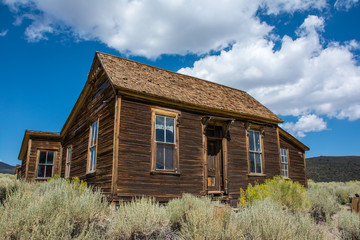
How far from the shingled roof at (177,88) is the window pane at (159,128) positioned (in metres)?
0.80

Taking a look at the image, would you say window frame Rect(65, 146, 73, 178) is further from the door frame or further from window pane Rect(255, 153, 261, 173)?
window pane Rect(255, 153, 261, 173)

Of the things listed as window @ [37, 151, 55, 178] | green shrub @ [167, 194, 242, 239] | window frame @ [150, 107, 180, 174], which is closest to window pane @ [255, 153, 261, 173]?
window frame @ [150, 107, 180, 174]

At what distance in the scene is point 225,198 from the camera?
34.1ft

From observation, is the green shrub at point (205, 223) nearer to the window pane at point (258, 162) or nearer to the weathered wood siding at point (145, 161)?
the weathered wood siding at point (145, 161)


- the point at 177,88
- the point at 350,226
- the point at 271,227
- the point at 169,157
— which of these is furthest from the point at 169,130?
the point at 350,226

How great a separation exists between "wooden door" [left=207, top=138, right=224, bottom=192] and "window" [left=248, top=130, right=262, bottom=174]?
1.76 m

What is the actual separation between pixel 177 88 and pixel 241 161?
4164mm

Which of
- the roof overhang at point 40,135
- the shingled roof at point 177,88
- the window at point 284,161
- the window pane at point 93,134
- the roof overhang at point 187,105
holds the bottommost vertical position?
the window at point 284,161

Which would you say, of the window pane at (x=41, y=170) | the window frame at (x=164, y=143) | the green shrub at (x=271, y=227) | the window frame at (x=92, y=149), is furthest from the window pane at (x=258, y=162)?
the window pane at (x=41, y=170)

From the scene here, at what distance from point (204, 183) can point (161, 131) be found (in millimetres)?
2589

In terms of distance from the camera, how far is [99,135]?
32.0 ft

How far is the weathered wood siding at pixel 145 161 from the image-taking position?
8289mm

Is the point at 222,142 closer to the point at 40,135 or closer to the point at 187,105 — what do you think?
the point at 187,105

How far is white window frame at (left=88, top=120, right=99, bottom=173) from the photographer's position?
394 inches
